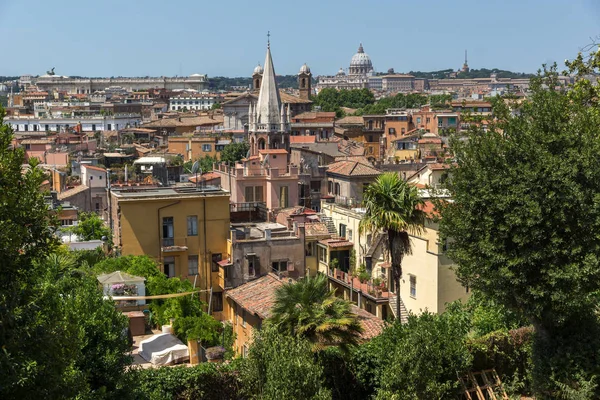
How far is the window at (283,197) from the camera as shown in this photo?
37406 mm

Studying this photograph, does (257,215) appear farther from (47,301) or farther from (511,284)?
(47,301)

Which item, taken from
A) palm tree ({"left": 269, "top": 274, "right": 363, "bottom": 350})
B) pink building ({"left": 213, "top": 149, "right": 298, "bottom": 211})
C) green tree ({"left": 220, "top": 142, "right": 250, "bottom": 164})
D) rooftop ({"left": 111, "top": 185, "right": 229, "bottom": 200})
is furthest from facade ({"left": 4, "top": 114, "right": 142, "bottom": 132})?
palm tree ({"left": 269, "top": 274, "right": 363, "bottom": 350})

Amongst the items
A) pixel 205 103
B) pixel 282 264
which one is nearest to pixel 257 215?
pixel 282 264

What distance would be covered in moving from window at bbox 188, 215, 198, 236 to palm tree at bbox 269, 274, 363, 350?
36.3 feet

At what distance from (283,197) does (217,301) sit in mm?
12294

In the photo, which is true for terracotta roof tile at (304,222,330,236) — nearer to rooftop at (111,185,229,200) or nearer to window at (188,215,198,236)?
rooftop at (111,185,229,200)

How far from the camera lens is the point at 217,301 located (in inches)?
1013

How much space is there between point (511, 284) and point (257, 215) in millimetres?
22186

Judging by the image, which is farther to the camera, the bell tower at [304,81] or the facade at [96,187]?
the bell tower at [304,81]

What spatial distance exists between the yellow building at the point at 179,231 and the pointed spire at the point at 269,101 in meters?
29.7

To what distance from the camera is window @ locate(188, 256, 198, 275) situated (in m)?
25.7

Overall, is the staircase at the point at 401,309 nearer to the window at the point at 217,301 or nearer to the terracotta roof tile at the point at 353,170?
the window at the point at 217,301

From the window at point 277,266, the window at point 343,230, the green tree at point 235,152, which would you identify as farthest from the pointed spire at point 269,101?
the window at point 277,266

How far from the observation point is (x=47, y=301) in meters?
10.1
